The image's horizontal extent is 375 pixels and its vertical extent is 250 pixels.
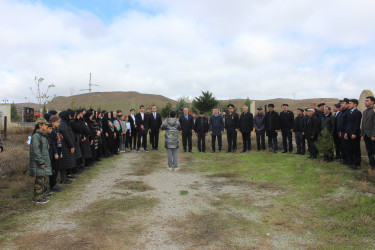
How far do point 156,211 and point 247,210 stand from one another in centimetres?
162

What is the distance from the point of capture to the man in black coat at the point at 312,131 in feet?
32.0

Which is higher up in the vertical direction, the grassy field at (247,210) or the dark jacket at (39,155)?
the dark jacket at (39,155)

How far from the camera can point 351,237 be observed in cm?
405

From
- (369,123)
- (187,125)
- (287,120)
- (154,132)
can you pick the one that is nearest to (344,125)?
(369,123)

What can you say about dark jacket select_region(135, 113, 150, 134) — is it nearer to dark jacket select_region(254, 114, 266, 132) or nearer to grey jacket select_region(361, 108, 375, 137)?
dark jacket select_region(254, 114, 266, 132)

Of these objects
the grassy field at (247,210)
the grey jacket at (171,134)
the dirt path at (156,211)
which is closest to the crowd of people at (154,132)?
the grey jacket at (171,134)

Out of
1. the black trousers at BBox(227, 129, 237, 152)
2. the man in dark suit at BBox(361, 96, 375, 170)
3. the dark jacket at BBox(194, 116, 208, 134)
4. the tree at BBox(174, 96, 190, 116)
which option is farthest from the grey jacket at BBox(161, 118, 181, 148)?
the tree at BBox(174, 96, 190, 116)

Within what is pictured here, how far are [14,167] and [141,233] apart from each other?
20.6ft

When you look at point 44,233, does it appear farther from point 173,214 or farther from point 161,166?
point 161,166

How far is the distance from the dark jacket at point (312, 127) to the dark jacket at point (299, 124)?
406 millimetres

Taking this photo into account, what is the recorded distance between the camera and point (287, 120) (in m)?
11.5

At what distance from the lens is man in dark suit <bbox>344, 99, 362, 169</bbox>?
7793 mm

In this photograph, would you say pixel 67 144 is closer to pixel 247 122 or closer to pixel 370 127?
pixel 370 127

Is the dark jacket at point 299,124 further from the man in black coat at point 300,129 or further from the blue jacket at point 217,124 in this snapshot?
the blue jacket at point 217,124
